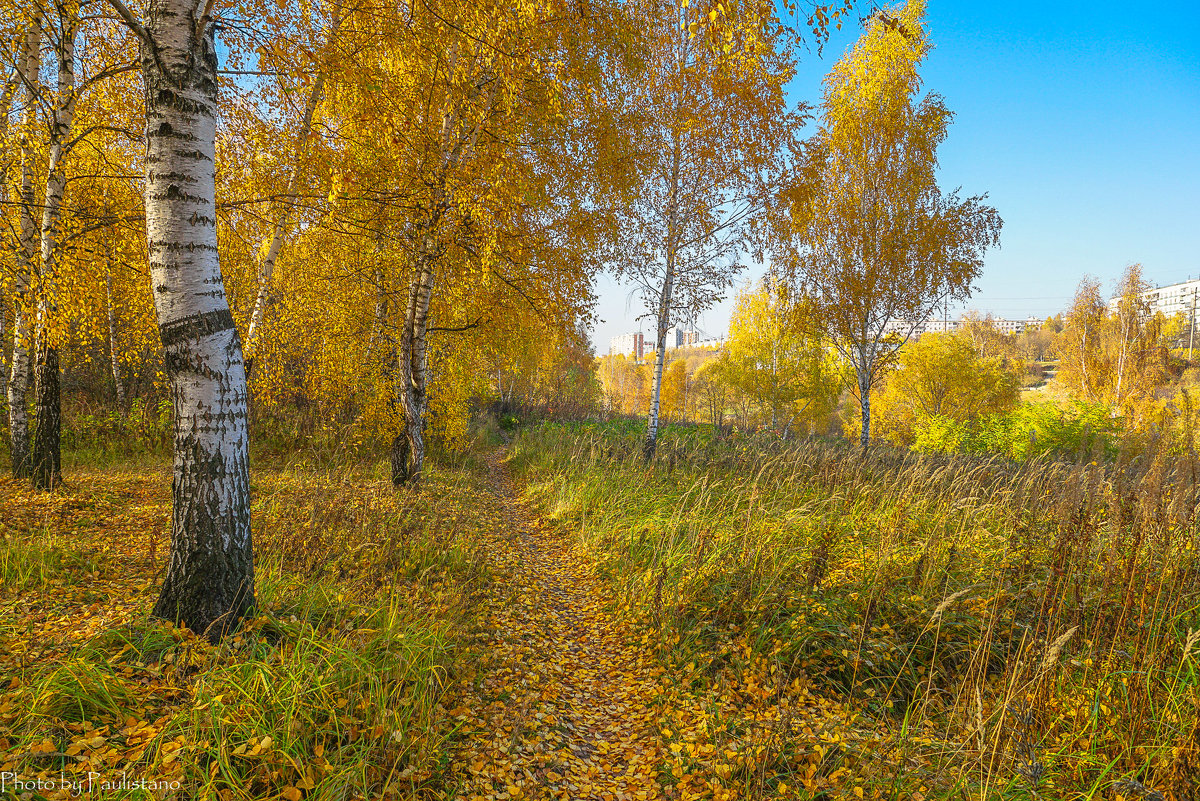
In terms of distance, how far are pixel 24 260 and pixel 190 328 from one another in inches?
194

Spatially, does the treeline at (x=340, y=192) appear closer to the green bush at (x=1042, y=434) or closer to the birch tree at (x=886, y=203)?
the birch tree at (x=886, y=203)

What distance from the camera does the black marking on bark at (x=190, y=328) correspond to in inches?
111

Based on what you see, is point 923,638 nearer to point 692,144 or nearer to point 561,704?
point 561,704

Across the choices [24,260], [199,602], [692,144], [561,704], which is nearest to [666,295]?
[692,144]

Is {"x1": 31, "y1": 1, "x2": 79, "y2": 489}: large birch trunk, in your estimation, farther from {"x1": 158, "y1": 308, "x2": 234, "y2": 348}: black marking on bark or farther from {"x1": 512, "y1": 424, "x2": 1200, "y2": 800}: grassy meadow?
{"x1": 512, "y1": 424, "x2": 1200, "y2": 800}: grassy meadow

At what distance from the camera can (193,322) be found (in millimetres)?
2838

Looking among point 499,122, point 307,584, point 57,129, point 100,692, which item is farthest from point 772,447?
point 57,129

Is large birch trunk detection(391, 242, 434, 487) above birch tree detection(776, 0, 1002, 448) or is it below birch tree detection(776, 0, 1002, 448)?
below

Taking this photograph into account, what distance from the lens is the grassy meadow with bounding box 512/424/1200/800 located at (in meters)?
2.37

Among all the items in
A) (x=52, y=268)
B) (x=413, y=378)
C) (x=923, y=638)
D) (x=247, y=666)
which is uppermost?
(x=52, y=268)

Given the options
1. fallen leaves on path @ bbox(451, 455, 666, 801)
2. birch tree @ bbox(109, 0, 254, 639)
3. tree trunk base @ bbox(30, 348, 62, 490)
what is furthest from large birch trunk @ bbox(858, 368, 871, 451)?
tree trunk base @ bbox(30, 348, 62, 490)

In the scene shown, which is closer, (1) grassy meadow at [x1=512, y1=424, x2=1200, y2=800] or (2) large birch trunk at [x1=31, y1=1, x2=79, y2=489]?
(1) grassy meadow at [x1=512, y1=424, x2=1200, y2=800]

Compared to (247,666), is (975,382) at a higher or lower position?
higher

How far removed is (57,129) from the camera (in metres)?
5.20
